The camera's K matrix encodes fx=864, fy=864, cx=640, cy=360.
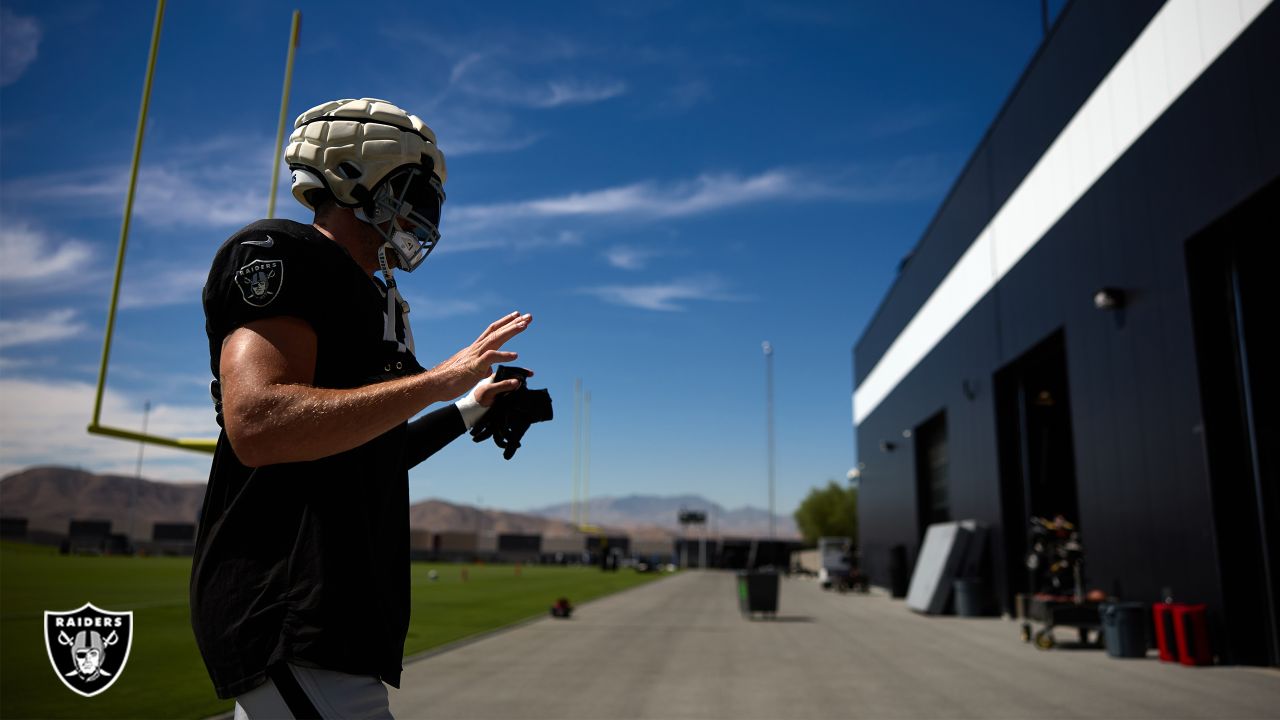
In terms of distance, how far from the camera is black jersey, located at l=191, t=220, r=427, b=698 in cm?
154

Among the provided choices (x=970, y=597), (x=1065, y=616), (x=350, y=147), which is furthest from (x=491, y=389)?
(x=970, y=597)

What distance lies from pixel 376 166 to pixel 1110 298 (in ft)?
53.8

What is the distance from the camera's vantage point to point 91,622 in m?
4.86

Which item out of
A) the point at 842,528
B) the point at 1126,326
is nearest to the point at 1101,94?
the point at 1126,326

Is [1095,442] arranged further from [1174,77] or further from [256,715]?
[256,715]

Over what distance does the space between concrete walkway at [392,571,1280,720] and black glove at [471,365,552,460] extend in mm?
6220

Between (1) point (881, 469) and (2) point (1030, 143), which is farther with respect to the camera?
(1) point (881, 469)

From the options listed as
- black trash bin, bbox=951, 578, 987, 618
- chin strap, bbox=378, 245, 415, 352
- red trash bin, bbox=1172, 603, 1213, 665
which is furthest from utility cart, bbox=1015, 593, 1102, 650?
chin strap, bbox=378, 245, 415, 352

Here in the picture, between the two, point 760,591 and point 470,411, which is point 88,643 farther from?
point 760,591

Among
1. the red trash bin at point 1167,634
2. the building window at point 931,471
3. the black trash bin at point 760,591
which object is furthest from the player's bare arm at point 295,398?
the building window at point 931,471

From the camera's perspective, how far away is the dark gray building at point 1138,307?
12250 mm

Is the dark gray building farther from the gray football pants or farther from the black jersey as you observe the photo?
the gray football pants

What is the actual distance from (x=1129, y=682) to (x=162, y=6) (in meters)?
16.0

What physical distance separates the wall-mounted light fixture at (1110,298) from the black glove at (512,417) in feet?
52.2
